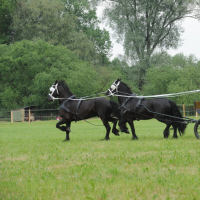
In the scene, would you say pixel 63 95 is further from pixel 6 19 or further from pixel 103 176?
pixel 6 19

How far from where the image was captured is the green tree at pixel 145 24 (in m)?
43.1

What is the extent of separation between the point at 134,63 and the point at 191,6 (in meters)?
10.7

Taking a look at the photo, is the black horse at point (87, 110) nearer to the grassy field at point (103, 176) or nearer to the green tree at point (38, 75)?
the grassy field at point (103, 176)

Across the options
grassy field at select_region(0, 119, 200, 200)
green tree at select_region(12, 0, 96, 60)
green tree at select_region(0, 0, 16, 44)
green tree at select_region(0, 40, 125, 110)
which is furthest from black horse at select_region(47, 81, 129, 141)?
green tree at select_region(0, 0, 16, 44)

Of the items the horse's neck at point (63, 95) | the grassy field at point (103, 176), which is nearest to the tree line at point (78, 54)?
the horse's neck at point (63, 95)

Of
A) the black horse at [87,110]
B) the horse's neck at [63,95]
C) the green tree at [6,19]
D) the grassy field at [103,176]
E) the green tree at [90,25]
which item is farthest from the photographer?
the green tree at [90,25]

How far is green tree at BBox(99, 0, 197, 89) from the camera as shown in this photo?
43094 mm

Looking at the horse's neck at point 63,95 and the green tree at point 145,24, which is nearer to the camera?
the horse's neck at point 63,95

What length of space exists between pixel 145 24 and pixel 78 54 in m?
10.5

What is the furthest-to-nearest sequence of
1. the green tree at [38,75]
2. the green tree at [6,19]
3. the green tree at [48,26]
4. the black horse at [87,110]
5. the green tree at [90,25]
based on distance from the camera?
the green tree at [90,25] → the green tree at [6,19] → the green tree at [48,26] → the green tree at [38,75] → the black horse at [87,110]

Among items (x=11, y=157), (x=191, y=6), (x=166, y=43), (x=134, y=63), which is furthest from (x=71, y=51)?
(x=11, y=157)

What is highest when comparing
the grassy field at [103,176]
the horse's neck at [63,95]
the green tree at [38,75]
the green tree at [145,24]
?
the green tree at [145,24]

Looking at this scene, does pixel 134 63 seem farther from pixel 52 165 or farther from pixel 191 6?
pixel 52 165

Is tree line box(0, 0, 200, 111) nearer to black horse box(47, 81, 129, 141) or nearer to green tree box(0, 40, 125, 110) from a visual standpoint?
green tree box(0, 40, 125, 110)
